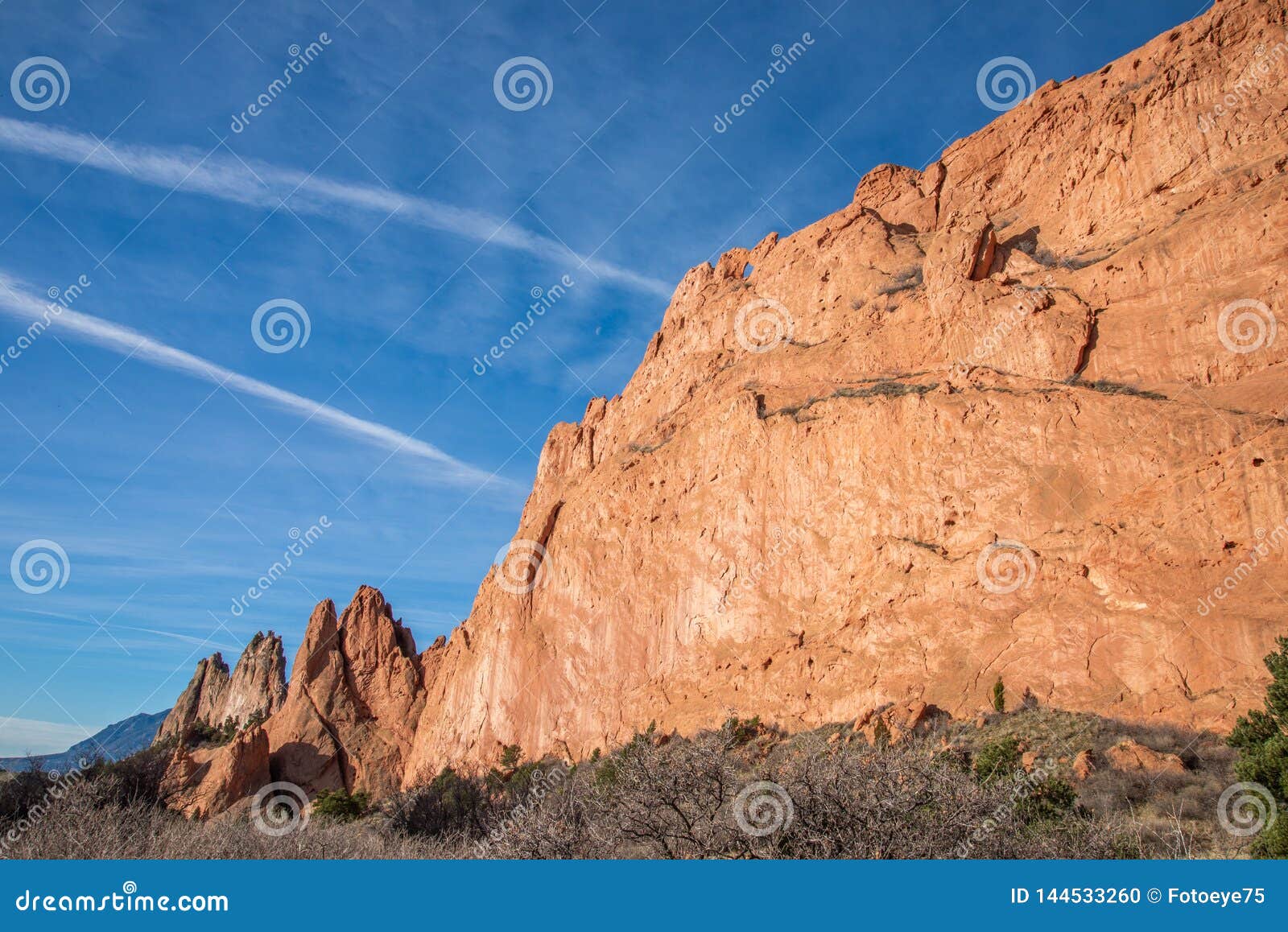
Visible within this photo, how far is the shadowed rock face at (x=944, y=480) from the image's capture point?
98.6 feet

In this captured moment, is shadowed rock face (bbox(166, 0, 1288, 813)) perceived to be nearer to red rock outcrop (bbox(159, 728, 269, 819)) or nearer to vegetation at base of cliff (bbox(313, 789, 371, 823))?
red rock outcrop (bbox(159, 728, 269, 819))

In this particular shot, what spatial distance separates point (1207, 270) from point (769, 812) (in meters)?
38.7

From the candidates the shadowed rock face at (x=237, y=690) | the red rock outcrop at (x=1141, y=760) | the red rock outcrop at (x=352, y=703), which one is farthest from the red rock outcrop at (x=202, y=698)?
the red rock outcrop at (x=1141, y=760)

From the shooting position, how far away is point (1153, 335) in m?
37.2

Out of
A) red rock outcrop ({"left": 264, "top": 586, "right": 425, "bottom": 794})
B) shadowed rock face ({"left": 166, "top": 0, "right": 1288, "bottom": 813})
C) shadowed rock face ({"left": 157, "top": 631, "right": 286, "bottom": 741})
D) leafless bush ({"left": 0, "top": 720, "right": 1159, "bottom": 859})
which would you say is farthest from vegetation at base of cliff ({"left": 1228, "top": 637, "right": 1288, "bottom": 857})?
shadowed rock face ({"left": 157, "top": 631, "right": 286, "bottom": 741})

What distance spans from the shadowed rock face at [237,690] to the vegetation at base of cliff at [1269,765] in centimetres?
9260

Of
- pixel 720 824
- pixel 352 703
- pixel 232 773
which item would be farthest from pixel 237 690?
pixel 720 824

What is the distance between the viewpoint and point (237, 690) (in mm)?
97375

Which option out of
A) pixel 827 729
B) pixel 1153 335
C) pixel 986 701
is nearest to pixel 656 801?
pixel 986 701

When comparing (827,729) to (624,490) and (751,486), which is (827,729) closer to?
(751,486)

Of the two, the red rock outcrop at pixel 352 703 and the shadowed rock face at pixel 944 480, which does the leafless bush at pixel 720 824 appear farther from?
the red rock outcrop at pixel 352 703

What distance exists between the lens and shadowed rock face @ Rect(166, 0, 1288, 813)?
3005 cm

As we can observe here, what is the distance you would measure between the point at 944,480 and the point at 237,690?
302 feet

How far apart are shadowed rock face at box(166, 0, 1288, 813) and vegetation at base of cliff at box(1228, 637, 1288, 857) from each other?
20.8ft
